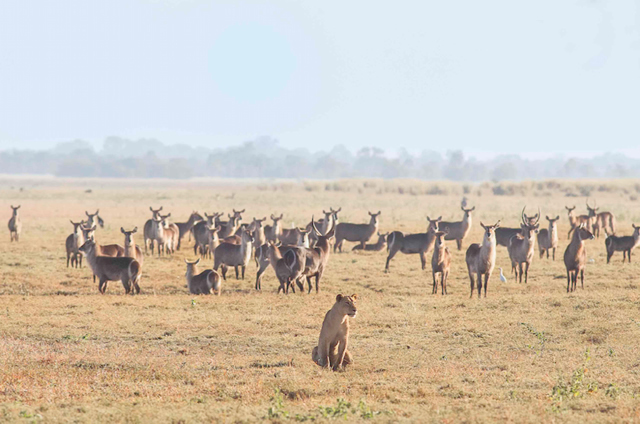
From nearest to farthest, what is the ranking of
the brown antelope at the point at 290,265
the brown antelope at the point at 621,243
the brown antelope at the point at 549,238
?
1. the brown antelope at the point at 290,265
2. the brown antelope at the point at 621,243
3. the brown antelope at the point at 549,238

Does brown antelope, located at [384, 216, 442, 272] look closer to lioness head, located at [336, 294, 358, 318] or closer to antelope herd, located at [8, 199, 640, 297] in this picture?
antelope herd, located at [8, 199, 640, 297]

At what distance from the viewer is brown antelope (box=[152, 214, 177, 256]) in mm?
28156

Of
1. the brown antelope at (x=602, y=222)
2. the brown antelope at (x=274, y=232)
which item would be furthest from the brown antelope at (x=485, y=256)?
the brown antelope at (x=602, y=222)

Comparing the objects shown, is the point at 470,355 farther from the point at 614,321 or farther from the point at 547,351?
the point at 614,321

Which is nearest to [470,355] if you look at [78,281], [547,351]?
[547,351]

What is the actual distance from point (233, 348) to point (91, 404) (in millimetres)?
4442

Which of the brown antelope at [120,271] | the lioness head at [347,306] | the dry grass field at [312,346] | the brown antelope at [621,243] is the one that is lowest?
the dry grass field at [312,346]

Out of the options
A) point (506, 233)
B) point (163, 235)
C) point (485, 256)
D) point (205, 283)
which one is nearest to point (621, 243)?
point (506, 233)

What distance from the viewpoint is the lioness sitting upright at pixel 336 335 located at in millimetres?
11773

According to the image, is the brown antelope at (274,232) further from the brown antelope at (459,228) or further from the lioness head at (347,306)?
the lioness head at (347,306)

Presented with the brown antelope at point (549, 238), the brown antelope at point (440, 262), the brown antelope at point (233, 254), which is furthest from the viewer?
the brown antelope at point (549, 238)

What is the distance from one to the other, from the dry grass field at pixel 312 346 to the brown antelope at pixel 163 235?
179cm

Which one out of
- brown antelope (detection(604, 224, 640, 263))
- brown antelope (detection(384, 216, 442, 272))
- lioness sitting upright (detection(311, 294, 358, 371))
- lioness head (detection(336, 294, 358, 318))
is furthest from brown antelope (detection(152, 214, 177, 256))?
lioness head (detection(336, 294, 358, 318))

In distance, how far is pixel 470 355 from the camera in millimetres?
13828
